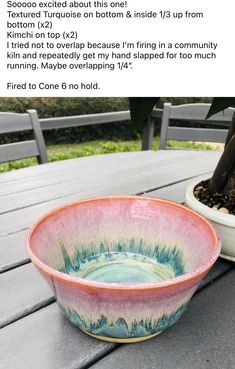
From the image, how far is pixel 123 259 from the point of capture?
578 millimetres

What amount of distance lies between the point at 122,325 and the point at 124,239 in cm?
19

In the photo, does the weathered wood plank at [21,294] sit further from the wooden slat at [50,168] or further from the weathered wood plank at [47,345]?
the wooden slat at [50,168]

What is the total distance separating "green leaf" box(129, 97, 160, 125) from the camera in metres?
0.57

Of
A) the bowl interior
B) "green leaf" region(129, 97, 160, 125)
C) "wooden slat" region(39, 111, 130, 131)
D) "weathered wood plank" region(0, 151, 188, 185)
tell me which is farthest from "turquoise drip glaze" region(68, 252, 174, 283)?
"wooden slat" region(39, 111, 130, 131)

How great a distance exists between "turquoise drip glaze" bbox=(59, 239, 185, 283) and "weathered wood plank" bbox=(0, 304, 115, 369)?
0.08 metres

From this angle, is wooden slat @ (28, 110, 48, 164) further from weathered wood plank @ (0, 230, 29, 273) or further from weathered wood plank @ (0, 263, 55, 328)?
weathered wood plank @ (0, 263, 55, 328)

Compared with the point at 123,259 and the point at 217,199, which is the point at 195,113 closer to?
the point at 217,199

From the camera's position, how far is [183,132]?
5.79 ft

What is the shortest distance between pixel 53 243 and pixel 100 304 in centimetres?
15

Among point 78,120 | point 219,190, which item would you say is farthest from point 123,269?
point 78,120
